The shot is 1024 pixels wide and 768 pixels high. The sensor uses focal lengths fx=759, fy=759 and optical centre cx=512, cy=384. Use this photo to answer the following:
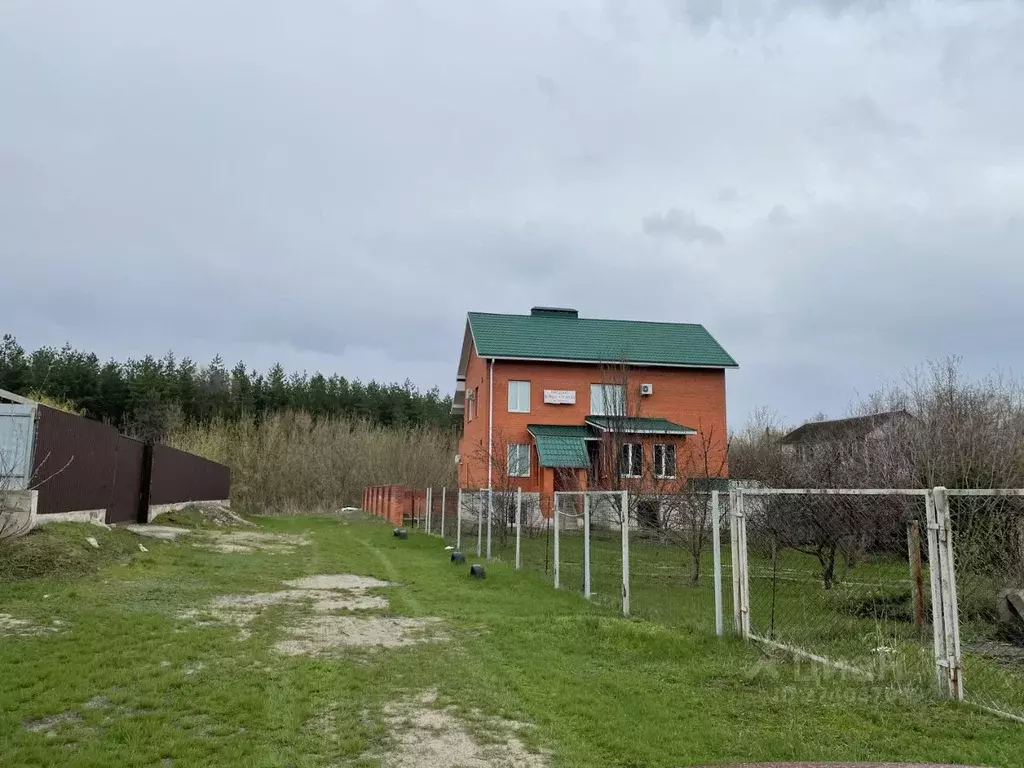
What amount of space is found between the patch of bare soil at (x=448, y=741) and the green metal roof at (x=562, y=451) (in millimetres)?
21287

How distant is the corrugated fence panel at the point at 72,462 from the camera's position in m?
13.4

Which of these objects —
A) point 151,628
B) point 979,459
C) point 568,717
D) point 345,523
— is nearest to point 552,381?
point 345,523

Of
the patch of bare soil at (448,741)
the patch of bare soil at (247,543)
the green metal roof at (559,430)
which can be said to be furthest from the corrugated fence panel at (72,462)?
the green metal roof at (559,430)

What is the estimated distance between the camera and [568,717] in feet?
16.5

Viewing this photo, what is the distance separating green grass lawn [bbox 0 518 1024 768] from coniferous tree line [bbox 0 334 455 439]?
48.1 metres

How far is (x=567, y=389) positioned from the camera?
3070 cm

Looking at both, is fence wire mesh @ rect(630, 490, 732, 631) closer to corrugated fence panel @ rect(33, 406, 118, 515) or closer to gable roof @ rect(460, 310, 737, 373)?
corrugated fence panel @ rect(33, 406, 118, 515)

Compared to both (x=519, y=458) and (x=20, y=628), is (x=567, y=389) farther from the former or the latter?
(x=20, y=628)

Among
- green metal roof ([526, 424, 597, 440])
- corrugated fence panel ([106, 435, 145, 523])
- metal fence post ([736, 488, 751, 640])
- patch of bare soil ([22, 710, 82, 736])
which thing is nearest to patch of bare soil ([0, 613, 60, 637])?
patch of bare soil ([22, 710, 82, 736])

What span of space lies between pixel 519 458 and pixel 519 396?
8.41 ft

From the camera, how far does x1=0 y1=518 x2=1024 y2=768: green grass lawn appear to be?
431 centimetres

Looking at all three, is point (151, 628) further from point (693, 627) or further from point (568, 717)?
point (693, 627)

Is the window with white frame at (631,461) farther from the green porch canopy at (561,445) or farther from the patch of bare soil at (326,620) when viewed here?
the patch of bare soil at (326,620)

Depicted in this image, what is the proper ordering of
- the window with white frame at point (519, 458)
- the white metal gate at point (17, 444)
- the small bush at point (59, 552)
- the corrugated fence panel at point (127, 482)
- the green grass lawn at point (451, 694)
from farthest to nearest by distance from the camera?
the window with white frame at point (519, 458), the corrugated fence panel at point (127, 482), the white metal gate at point (17, 444), the small bush at point (59, 552), the green grass lawn at point (451, 694)
